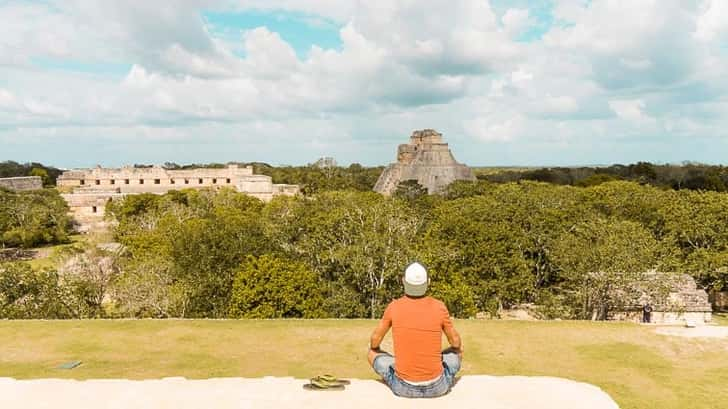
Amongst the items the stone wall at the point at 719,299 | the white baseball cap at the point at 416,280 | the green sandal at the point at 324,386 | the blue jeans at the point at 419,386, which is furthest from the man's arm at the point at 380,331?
the stone wall at the point at 719,299

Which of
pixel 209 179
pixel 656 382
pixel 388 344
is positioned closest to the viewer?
pixel 656 382

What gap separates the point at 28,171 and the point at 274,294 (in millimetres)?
110473

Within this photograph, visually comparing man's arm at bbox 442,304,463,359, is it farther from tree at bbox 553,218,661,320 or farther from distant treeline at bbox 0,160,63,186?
distant treeline at bbox 0,160,63,186

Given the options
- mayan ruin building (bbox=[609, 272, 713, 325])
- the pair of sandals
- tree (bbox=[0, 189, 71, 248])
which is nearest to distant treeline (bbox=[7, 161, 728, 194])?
tree (bbox=[0, 189, 71, 248])

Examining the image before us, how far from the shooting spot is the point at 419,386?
7.02 meters

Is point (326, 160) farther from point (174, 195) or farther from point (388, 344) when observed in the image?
point (388, 344)

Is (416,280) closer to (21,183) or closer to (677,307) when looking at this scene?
(677,307)

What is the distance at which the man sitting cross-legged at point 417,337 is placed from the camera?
6.80m

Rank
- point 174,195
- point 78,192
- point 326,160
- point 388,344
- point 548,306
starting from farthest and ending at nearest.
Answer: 1. point 326,160
2. point 78,192
3. point 174,195
4. point 548,306
5. point 388,344

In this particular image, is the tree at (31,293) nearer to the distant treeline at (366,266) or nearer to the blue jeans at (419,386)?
the distant treeline at (366,266)

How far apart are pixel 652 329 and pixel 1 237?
5148 cm

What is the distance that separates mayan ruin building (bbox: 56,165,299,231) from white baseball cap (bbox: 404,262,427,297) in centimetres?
5133

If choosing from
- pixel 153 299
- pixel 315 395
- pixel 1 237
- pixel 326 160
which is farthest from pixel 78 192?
pixel 326 160

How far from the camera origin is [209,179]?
212 ft
